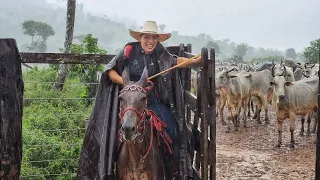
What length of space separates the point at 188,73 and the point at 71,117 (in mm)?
5391

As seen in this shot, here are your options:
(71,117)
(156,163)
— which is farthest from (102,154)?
(71,117)

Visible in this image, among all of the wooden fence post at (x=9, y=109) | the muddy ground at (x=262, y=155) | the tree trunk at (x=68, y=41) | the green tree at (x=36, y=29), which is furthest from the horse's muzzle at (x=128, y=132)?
the green tree at (x=36, y=29)

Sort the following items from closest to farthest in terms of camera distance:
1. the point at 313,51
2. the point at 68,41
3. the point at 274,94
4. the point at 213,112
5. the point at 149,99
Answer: the point at 213,112 → the point at 149,99 → the point at 274,94 → the point at 68,41 → the point at 313,51

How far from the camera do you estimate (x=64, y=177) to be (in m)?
6.57

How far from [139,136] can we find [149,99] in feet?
2.77

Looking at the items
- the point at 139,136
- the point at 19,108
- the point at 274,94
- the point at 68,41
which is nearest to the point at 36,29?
the point at 68,41

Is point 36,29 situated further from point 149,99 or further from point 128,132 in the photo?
point 128,132

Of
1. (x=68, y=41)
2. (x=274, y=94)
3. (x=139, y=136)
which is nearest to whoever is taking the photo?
(x=139, y=136)

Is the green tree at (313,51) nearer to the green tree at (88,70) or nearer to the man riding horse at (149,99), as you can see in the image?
the green tree at (88,70)

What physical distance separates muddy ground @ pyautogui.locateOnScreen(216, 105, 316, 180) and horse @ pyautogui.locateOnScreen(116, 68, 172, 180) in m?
4.51

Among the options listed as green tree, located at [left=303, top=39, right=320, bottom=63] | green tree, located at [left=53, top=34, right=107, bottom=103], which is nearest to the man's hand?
green tree, located at [left=53, top=34, right=107, bottom=103]

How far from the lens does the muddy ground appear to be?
8.99 meters

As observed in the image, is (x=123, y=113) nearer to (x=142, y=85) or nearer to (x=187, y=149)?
(x=142, y=85)

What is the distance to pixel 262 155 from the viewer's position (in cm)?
1071
